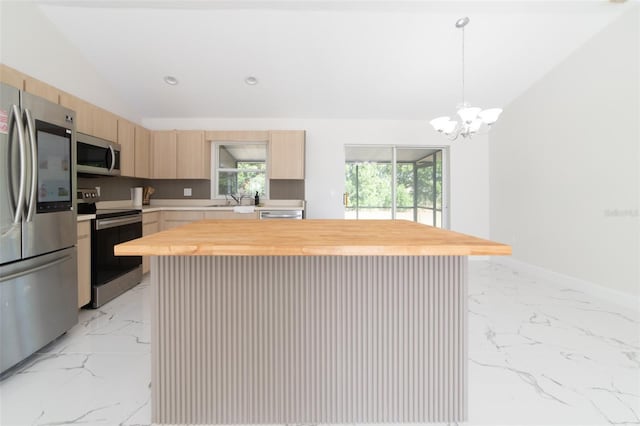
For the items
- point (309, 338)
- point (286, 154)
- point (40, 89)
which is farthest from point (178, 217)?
point (309, 338)

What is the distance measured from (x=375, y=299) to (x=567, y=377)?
1458 millimetres

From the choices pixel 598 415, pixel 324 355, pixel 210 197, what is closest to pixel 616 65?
pixel 598 415

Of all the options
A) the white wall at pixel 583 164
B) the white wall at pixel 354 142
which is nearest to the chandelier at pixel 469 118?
the white wall at pixel 583 164

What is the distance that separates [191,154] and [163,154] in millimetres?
393

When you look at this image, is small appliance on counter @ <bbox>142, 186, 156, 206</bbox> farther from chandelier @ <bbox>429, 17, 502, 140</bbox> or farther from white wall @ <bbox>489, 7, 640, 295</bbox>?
white wall @ <bbox>489, 7, 640, 295</bbox>

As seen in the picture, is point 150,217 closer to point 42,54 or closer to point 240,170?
point 240,170

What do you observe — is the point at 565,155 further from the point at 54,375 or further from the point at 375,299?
the point at 54,375

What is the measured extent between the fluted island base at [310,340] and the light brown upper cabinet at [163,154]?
11.5 feet

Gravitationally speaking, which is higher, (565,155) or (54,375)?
(565,155)

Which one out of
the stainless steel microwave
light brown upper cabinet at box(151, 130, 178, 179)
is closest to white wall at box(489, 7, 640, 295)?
light brown upper cabinet at box(151, 130, 178, 179)

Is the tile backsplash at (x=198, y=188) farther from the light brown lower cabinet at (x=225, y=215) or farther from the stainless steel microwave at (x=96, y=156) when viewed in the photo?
the stainless steel microwave at (x=96, y=156)

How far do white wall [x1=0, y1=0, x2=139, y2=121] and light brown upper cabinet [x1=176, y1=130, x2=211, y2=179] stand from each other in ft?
3.33

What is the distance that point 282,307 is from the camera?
127 centimetres

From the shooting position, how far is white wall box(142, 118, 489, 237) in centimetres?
461
